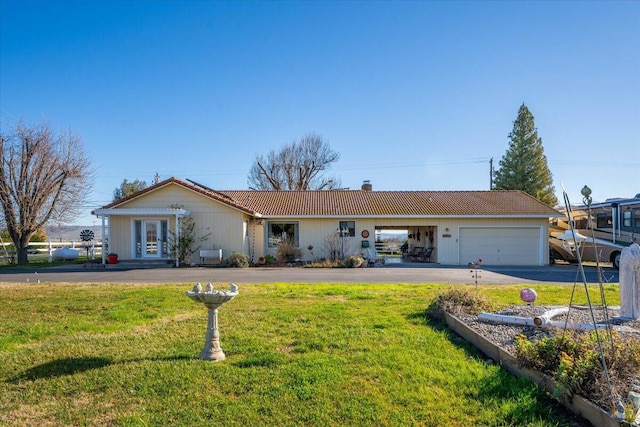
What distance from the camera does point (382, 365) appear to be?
454 cm

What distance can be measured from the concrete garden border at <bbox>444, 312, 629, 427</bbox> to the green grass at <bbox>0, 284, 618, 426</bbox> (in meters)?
0.12

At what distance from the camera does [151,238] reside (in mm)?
19562

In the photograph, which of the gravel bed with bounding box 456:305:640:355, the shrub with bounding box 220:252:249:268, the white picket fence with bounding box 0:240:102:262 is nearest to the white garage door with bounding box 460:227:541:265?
the shrub with bounding box 220:252:249:268

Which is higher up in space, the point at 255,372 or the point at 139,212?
the point at 139,212

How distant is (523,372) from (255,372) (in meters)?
2.84

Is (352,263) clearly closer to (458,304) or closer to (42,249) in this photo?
(458,304)

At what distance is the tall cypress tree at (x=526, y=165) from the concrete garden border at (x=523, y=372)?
105 ft

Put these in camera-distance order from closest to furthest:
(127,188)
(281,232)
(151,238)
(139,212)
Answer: (139,212), (151,238), (281,232), (127,188)

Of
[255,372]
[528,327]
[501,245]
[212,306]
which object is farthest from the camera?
[501,245]

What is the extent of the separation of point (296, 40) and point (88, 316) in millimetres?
10308

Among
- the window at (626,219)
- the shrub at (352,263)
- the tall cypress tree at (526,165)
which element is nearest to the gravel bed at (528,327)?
the shrub at (352,263)

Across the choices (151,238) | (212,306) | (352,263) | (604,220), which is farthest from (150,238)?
(604,220)

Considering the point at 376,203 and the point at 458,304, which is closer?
the point at 458,304

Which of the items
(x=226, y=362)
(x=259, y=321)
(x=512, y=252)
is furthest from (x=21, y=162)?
(x=512, y=252)
